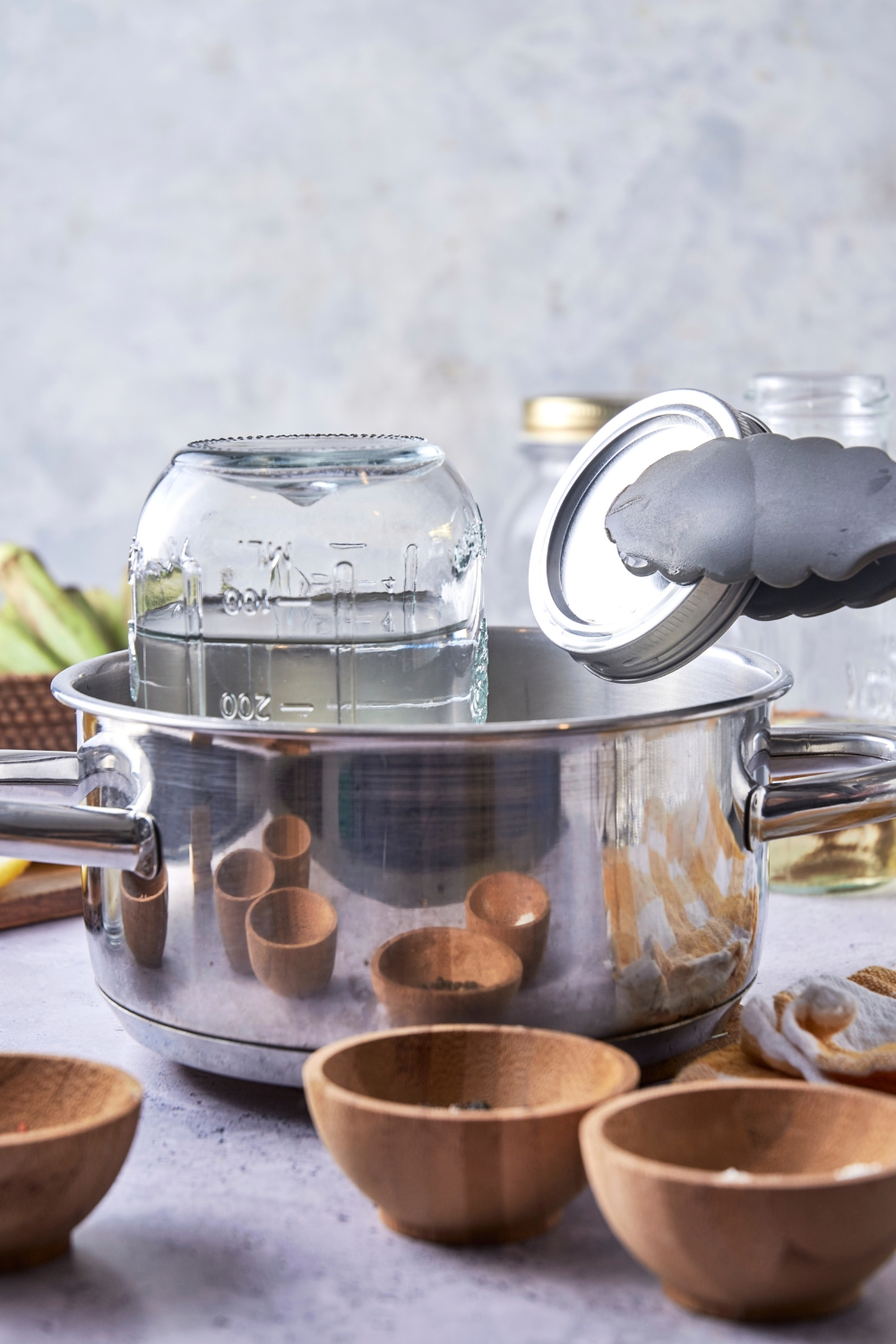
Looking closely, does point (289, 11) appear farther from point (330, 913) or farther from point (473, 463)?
point (330, 913)

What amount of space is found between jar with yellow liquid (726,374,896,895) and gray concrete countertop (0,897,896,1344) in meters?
0.39

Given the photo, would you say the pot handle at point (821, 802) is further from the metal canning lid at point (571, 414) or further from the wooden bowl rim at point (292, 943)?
the metal canning lid at point (571, 414)

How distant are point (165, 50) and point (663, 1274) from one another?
1950 mm

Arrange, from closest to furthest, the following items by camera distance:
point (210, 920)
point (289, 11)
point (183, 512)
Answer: point (210, 920) < point (183, 512) < point (289, 11)

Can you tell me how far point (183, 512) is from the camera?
0.60 m

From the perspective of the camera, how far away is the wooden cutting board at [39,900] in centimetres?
75

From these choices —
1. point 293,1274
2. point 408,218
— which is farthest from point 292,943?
point 408,218

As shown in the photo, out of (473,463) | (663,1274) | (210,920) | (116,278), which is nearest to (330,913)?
(210,920)

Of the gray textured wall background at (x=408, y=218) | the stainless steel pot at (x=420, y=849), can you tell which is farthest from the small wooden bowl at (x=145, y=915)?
the gray textured wall background at (x=408, y=218)

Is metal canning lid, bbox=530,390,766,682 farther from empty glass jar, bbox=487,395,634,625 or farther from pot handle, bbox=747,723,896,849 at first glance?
empty glass jar, bbox=487,395,634,625

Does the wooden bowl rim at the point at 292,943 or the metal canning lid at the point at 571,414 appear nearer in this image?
the wooden bowl rim at the point at 292,943

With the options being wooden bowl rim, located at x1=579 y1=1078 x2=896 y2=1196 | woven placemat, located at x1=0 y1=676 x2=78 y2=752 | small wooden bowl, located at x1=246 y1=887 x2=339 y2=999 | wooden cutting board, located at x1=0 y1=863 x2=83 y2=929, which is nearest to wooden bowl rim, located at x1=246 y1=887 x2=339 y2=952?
small wooden bowl, located at x1=246 y1=887 x2=339 y2=999

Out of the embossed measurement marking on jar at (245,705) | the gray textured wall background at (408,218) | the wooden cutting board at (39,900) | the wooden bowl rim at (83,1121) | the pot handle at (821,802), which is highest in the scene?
the gray textured wall background at (408,218)

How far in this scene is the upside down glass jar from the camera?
598 mm
